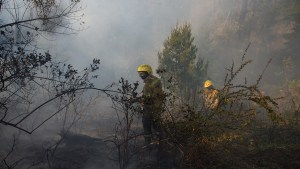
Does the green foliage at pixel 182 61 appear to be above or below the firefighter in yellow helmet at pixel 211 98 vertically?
above

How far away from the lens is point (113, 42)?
1109 inches

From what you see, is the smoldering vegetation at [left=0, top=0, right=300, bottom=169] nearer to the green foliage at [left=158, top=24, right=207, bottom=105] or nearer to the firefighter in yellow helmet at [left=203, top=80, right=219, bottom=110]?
the green foliage at [left=158, top=24, right=207, bottom=105]

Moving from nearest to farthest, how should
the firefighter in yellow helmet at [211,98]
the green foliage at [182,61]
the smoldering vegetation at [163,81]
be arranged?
the smoldering vegetation at [163,81]
the firefighter in yellow helmet at [211,98]
the green foliage at [182,61]

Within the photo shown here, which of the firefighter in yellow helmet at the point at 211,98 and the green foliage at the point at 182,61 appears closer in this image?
the firefighter in yellow helmet at the point at 211,98

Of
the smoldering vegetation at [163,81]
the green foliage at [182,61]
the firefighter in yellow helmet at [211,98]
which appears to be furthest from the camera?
the green foliage at [182,61]

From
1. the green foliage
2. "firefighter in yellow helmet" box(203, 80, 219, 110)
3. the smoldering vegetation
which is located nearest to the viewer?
the smoldering vegetation

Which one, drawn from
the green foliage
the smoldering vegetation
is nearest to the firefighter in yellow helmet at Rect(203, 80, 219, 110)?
the smoldering vegetation

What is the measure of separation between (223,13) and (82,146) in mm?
23274

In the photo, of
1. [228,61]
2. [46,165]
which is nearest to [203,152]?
[46,165]

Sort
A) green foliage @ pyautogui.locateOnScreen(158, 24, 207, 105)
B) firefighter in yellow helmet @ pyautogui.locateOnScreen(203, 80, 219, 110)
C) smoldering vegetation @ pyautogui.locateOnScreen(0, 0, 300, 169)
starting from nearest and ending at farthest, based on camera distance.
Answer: smoldering vegetation @ pyautogui.locateOnScreen(0, 0, 300, 169) < firefighter in yellow helmet @ pyautogui.locateOnScreen(203, 80, 219, 110) < green foliage @ pyautogui.locateOnScreen(158, 24, 207, 105)

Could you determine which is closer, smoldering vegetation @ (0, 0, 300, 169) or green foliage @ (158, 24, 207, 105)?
smoldering vegetation @ (0, 0, 300, 169)

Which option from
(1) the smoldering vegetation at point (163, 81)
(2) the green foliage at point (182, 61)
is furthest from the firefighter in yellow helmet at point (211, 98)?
(2) the green foliage at point (182, 61)

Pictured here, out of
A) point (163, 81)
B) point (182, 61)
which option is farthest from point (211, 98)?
point (182, 61)

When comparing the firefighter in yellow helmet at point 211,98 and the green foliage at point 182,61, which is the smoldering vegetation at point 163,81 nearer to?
the green foliage at point 182,61
